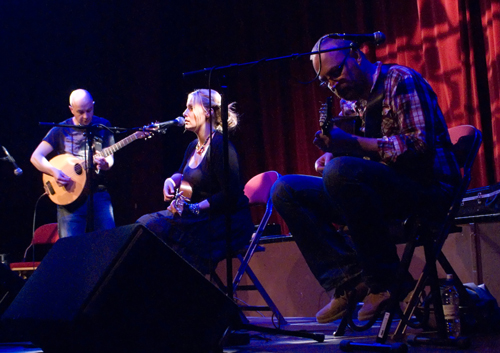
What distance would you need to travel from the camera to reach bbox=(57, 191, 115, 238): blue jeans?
438 centimetres

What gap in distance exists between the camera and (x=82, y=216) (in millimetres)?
4480

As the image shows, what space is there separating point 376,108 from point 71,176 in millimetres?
3128

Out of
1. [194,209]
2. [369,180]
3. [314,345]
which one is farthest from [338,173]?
[194,209]

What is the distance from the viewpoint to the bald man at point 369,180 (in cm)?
204

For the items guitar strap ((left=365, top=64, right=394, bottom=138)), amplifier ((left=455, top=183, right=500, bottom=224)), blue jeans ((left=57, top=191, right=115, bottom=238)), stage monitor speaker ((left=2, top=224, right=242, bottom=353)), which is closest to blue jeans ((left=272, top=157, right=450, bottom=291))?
guitar strap ((left=365, top=64, right=394, bottom=138))

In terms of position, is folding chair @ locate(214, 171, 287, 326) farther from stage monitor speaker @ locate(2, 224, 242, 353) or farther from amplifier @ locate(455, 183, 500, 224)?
stage monitor speaker @ locate(2, 224, 242, 353)

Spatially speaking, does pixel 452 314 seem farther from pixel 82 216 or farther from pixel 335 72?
pixel 82 216

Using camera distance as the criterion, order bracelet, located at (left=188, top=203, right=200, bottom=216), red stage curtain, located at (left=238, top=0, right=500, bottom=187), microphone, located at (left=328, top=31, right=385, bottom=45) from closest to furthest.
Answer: microphone, located at (left=328, top=31, right=385, bottom=45)
bracelet, located at (left=188, top=203, right=200, bottom=216)
red stage curtain, located at (left=238, top=0, right=500, bottom=187)

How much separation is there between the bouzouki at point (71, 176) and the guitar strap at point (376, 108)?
8.33ft

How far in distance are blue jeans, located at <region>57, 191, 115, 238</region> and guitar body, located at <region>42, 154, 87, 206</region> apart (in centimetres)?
8

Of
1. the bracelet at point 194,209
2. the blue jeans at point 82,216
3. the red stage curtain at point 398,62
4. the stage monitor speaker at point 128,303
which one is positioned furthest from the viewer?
the blue jeans at point 82,216

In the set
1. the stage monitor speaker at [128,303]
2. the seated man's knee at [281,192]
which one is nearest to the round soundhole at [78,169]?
the seated man's knee at [281,192]

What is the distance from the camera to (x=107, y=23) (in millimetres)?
6297

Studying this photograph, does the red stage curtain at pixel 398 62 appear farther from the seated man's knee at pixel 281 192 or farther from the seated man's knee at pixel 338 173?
the seated man's knee at pixel 338 173
